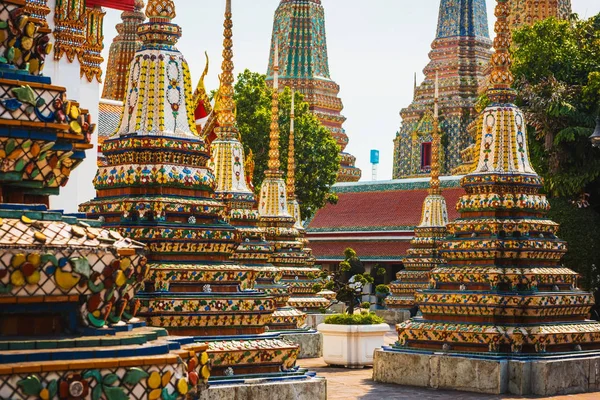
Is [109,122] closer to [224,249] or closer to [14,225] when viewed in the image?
[224,249]

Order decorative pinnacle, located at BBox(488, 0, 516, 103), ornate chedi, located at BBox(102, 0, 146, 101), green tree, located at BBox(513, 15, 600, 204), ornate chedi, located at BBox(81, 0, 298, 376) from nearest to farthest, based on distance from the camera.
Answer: ornate chedi, located at BBox(81, 0, 298, 376) < decorative pinnacle, located at BBox(488, 0, 516, 103) < green tree, located at BBox(513, 15, 600, 204) < ornate chedi, located at BBox(102, 0, 146, 101)

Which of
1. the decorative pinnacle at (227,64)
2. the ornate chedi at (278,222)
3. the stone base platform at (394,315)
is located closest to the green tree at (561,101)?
the stone base platform at (394,315)

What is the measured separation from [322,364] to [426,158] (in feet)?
125

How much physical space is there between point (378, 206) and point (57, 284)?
43.7m

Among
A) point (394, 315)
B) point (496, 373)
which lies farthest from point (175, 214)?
point (394, 315)

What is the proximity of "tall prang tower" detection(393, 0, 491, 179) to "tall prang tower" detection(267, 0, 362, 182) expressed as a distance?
3454mm

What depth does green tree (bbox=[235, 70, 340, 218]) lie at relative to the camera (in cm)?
4003

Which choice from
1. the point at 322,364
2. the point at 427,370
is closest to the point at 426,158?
the point at 322,364

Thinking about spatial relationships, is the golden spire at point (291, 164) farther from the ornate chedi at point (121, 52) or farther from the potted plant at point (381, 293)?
the ornate chedi at point (121, 52)

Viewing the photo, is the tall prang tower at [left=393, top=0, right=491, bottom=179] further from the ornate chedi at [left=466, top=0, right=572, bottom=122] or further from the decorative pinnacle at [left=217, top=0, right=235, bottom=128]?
the decorative pinnacle at [left=217, top=0, right=235, bottom=128]

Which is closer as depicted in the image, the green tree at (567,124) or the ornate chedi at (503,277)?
the ornate chedi at (503,277)

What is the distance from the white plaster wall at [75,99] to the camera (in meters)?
19.6

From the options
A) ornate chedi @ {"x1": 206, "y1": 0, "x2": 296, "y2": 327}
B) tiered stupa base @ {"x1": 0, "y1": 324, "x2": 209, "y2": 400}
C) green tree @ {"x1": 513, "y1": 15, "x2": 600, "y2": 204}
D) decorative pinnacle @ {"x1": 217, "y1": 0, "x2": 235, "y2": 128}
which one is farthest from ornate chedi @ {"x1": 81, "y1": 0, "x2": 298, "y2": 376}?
green tree @ {"x1": 513, "y1": 15, "x2": 600, "y2": 204}

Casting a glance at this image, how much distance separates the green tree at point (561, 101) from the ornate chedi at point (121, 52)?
22104 mm
